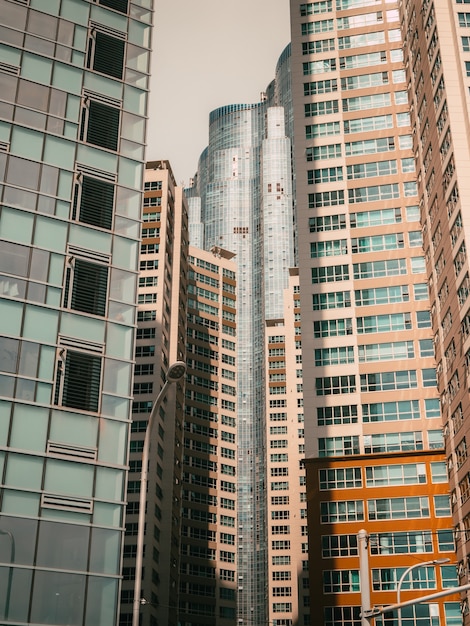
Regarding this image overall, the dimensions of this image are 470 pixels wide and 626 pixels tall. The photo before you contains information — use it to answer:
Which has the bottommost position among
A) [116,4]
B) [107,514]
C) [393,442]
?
[107,514]

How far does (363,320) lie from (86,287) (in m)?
41.6

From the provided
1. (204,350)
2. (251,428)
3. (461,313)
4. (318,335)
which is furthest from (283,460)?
(461,313)

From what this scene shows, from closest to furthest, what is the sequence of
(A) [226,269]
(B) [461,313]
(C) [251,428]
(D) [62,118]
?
(D) [62,118], (B) [461,313], (A) [226,269], (C) [251,428]

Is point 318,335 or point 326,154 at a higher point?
point 326,154

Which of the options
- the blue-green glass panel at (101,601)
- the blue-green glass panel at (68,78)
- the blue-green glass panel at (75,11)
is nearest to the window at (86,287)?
the blue-green glass panel at (68,78)

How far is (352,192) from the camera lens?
8256 centimetres

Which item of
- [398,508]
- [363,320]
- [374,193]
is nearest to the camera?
[398,508]

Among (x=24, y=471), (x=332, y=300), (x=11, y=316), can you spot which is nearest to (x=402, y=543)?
(x=332, y=300)

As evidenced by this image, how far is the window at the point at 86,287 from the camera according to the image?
39400 millimetres

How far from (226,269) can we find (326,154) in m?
59.5

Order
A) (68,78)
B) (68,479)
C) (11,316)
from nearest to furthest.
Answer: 1. (68,479)
2. (11,316)
3. (68,78)

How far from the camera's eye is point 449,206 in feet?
228

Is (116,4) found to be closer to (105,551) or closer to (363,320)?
(105,551)

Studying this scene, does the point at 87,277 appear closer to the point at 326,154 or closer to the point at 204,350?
the point at 326,154
